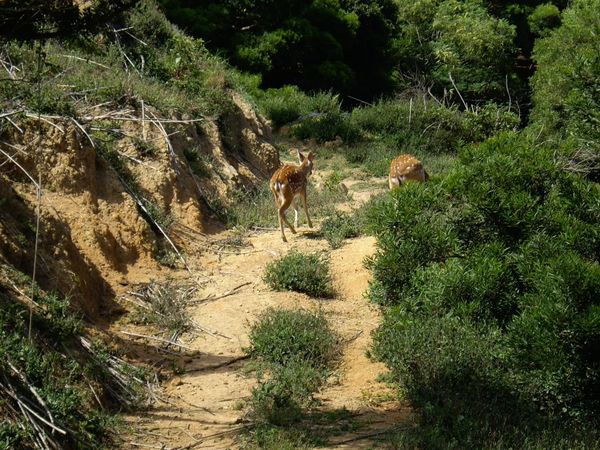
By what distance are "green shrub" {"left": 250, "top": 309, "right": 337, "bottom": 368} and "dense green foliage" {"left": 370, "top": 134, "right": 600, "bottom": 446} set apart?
64 cm

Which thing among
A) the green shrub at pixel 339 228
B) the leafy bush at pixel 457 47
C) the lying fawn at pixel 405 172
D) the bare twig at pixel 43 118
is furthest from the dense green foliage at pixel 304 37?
the bare twig at pixel 43 118

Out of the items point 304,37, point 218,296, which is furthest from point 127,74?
point 304,37

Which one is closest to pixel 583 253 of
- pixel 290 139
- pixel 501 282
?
pixel 501 282

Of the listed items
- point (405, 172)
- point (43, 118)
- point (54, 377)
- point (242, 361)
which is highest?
point (43, 118)

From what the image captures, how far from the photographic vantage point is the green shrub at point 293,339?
999cm

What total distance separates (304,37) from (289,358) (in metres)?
19.6

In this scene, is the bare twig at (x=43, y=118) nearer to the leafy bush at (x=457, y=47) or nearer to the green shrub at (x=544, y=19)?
the leafy bush at (x=457, y=47)

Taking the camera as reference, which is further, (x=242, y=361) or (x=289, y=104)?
(x=289, y=104)

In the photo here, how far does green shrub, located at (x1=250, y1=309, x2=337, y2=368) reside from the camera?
32.8ft

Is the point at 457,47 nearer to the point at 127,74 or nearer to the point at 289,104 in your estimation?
the point at 289,104

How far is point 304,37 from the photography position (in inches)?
1108

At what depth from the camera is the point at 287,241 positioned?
14.4 meters

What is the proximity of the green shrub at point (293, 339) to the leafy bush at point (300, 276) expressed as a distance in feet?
4.88

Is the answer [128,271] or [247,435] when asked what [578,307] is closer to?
[247,435]
